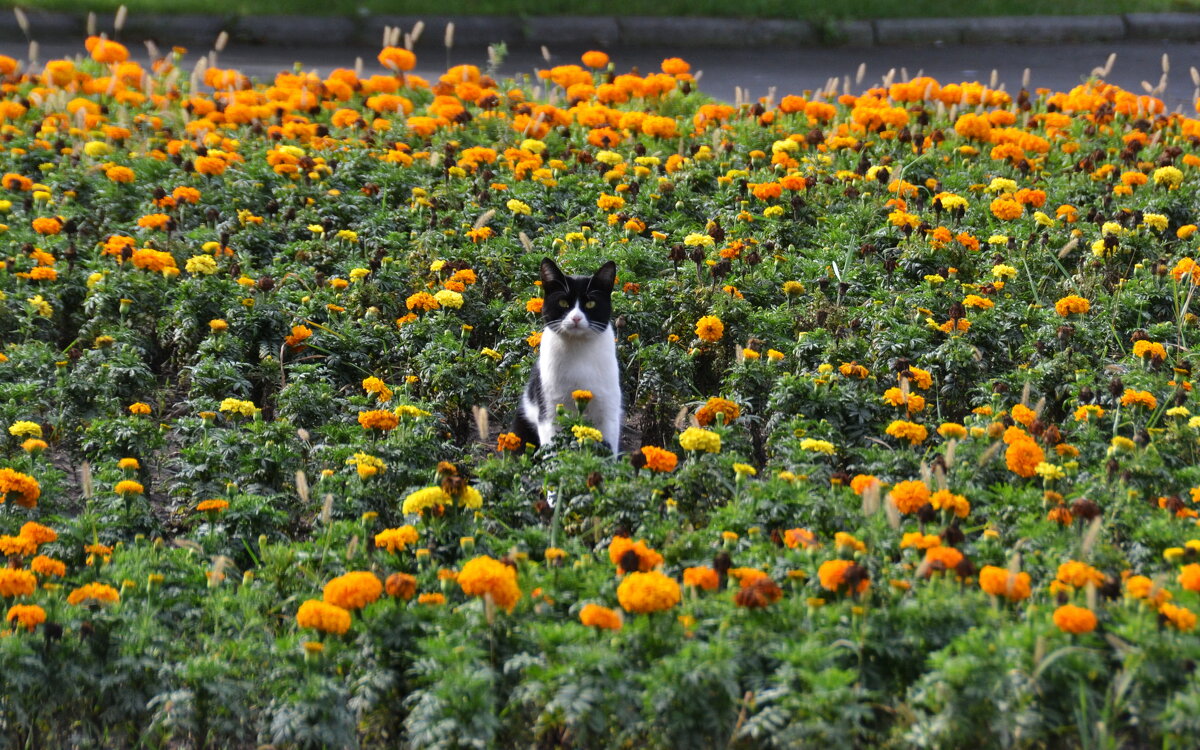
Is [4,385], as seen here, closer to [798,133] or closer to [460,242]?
[460,242]

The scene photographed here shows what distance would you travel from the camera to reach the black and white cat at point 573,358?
498 cm

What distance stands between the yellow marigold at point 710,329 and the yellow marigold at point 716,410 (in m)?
0.60

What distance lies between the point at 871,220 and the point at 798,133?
5.13ft

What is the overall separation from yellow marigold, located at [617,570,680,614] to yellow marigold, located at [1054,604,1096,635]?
867 mm

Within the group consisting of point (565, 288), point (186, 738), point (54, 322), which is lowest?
point (186, 738)

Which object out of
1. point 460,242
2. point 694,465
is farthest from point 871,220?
point 694,465

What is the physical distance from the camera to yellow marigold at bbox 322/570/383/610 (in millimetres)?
3230

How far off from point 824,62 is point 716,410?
929 centimetres

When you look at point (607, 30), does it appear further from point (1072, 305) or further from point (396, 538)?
point (396, 538)

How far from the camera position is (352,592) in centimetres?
323

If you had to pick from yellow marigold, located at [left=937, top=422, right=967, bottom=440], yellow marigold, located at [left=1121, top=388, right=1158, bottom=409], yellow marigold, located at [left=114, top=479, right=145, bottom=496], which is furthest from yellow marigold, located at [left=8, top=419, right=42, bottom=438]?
yellow marigold, located at [left=1121, top=388, right=1158, bottom=409]

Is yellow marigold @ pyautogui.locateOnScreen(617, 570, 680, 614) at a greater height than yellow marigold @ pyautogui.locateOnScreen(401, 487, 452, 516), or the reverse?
yellow marigold @ pyautogui.locateOnScreen(617, 570, 680, 614)

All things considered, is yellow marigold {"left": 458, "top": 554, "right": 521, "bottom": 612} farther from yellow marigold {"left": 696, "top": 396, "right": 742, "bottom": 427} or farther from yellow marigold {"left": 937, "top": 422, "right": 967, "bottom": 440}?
yellow marigold {"left": 937, "top": 422, "right": 967, "bottom": 440}

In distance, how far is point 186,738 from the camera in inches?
139
